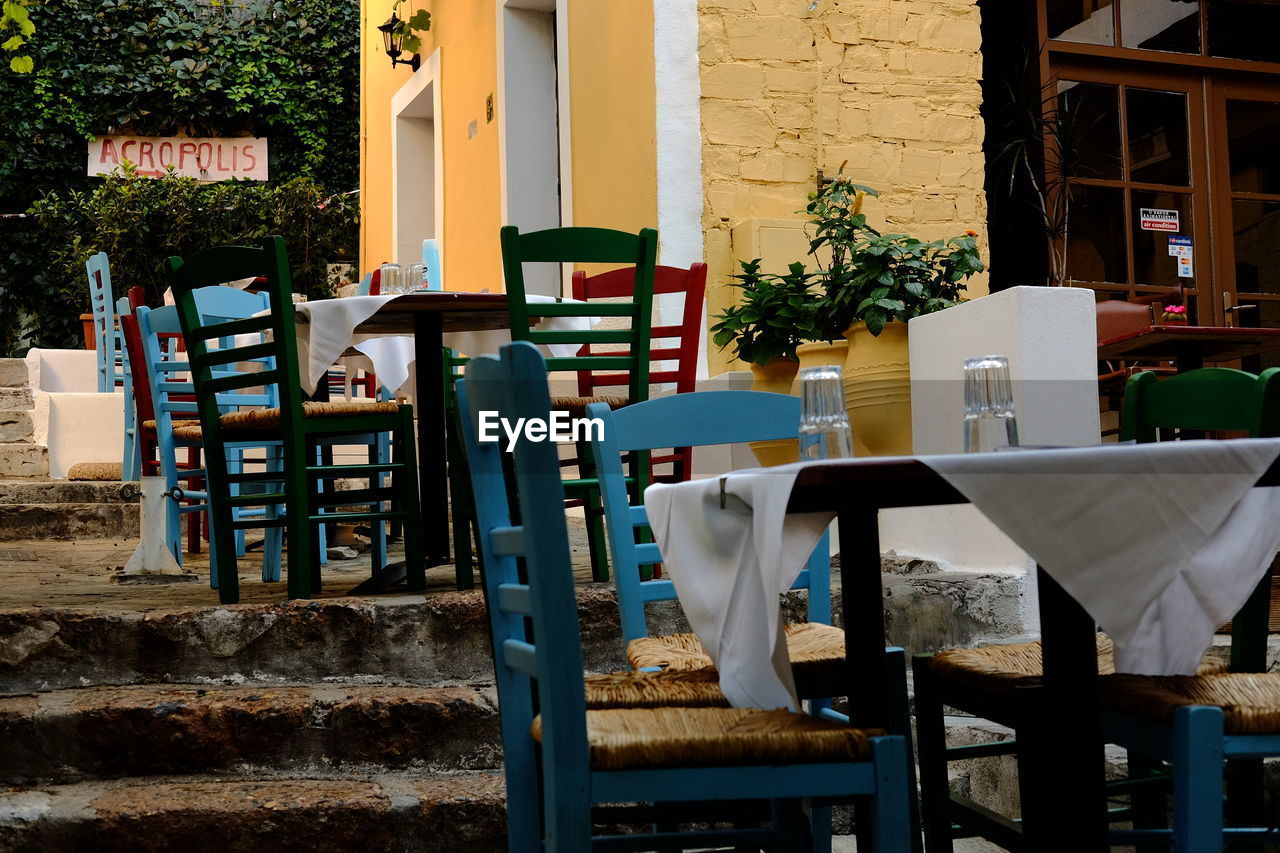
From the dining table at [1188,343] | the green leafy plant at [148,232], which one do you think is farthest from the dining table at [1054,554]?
the green leafy plant at [148,232]

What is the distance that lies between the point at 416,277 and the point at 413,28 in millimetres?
5254

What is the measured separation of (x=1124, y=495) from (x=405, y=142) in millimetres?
8842

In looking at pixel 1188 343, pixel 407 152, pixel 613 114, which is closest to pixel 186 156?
pixel 407 152

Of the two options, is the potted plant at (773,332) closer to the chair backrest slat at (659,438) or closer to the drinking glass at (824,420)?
the chair backrest slat at (659,438)

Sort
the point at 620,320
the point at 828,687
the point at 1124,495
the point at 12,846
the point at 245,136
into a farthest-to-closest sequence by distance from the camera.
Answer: the point at 245,136, the point at 620,320, the point at 12,846, the point at 828,687, the point at 1124,495

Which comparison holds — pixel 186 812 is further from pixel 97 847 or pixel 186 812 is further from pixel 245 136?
pixel 245 136

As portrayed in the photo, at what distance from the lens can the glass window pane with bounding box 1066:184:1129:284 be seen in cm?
646

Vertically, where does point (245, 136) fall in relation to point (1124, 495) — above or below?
above

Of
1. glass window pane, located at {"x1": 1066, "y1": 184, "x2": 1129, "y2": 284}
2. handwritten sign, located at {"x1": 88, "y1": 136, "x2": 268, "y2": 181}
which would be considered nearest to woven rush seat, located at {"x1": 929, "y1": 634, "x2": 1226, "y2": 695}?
glass window pane, located at {"x1": 1066, "y1": 184, "x2": 1129, "y2": 284}

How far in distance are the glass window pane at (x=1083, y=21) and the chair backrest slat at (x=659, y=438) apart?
488 centimetres

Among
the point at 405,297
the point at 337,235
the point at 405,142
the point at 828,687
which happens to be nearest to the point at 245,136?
the point at 337,235

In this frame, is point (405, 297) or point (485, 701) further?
point (405, 297)

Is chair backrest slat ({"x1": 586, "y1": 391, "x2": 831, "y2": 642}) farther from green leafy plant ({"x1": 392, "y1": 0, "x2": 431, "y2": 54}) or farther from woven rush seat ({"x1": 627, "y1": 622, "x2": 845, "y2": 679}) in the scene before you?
green leafy plant ({"x1": 392, "y1": 0, "x2": 431, "y2": 54})

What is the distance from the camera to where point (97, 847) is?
2.38m
